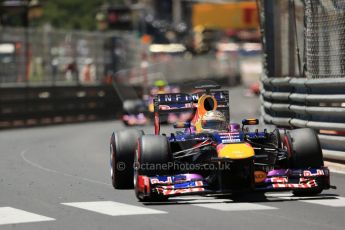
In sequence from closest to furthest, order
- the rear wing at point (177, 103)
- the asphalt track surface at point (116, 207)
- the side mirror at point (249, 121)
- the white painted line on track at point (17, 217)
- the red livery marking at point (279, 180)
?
the asphalt track surface at point (116, 207), the white painted line on track at point (17, 217), the red livery marking at point (279, 180), the side mirror at point (249, 121), the rear wing at point (177, 103)

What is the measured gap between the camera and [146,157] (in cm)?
1121

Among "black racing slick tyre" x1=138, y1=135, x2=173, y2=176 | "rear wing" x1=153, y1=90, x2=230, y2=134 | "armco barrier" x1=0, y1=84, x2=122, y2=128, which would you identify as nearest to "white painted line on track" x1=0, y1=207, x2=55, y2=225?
"black racing slick tyre" x1=138, y1=135, x2=173, y2=176

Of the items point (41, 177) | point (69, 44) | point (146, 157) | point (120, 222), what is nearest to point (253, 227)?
point (120, 222)

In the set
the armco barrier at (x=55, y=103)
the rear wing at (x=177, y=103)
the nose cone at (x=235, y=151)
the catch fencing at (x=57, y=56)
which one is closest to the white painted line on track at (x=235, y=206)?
the nose cone at (x=235, y=151)

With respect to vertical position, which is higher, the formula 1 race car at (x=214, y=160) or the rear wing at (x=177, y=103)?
the rear wing at (x=177, y=103)

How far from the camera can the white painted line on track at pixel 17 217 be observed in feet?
32.2

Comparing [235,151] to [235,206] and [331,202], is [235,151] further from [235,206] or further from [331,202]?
[331,202]

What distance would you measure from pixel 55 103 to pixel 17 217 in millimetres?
21911

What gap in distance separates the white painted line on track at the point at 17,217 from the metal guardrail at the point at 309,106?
567 centimetres

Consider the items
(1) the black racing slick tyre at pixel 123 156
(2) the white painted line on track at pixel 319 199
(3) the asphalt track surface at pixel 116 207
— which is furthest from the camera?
(1) the black racing slick tyre at pixel 123 156

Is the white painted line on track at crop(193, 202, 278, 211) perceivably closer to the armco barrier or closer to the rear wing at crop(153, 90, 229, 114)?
the rear wing at crop(153, 90, 229, 114)

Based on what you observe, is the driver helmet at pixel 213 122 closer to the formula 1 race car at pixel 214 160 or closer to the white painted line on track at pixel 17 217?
the formula 1 race car at pixel 214 160

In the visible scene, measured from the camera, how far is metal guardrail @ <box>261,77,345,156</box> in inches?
596

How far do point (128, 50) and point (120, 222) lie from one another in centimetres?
3255
